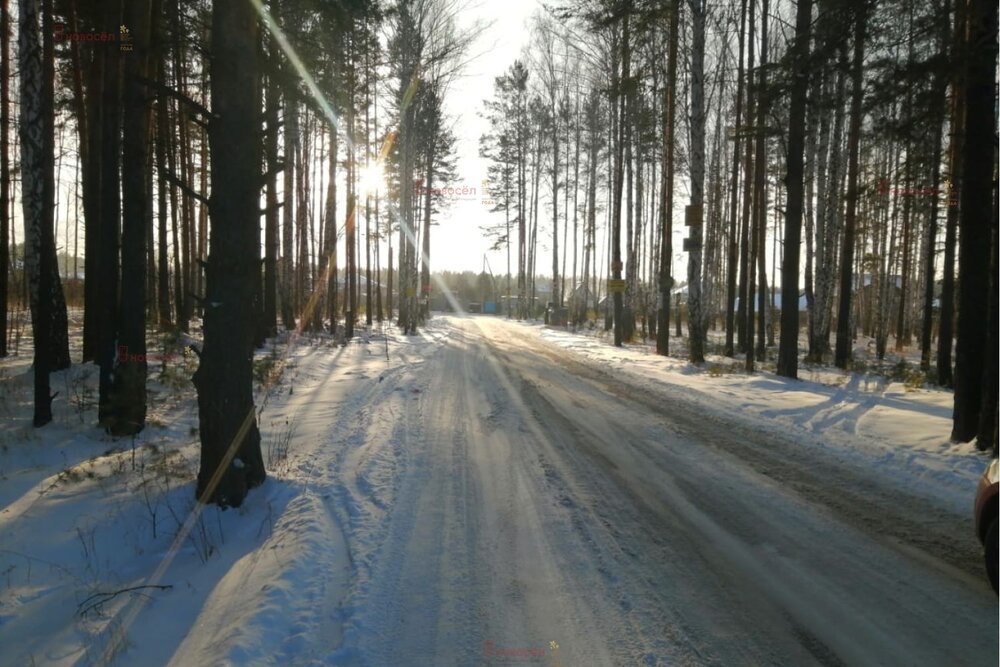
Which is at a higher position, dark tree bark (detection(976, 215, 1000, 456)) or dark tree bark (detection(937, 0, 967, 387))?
dark tree bark (detection(937, 0, 967, 387))

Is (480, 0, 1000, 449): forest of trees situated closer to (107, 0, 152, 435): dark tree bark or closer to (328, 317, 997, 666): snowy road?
(328, 317, 997, 666): snowy road

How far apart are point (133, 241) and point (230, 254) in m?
3.10

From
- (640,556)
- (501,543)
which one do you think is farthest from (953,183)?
(501,543)

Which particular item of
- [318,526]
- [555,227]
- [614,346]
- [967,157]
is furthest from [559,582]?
[555,227]

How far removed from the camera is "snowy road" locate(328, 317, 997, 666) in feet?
10.3

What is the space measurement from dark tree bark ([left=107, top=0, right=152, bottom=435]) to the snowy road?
9.13ft

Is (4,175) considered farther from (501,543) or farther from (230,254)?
(501,543)

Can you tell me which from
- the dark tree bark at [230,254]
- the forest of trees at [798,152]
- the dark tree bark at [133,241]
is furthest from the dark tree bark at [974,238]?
the dark tree bark at [133,241]

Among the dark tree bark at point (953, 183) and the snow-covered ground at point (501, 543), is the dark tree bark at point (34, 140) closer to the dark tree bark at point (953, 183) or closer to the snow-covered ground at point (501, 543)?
the snow-covered ground at point (501, 543)

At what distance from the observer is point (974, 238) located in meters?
7.22

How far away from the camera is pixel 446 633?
321 centimetres

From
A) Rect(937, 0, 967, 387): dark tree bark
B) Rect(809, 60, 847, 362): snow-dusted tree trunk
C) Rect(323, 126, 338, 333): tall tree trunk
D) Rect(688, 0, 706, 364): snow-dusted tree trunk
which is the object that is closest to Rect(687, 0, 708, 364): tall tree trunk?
Rect(688, 0, 706, 364): snow-dusted tree trunk

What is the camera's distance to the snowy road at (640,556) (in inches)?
123

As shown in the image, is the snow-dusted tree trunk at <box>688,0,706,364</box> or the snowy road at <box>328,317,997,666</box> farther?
the snow-dusted tree trunk at <box>688,0,706,364</box>
